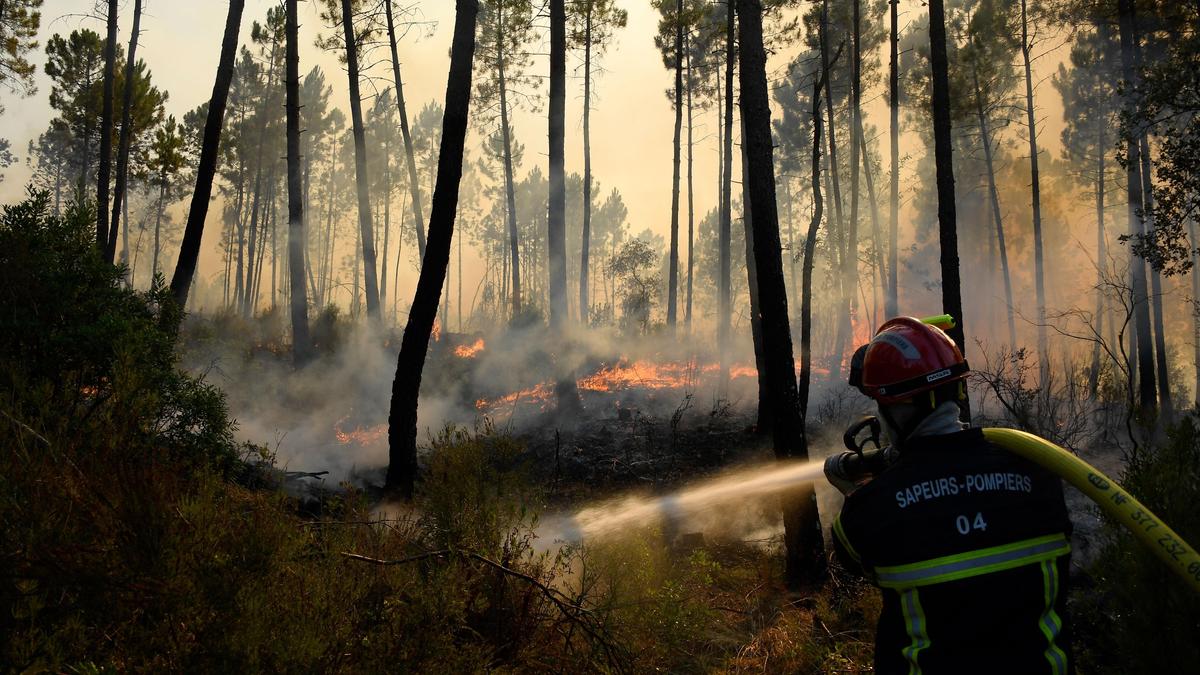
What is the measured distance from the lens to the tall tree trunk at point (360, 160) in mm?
18172

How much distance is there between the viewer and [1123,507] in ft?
6.73

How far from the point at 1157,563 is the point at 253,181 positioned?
1729 inches

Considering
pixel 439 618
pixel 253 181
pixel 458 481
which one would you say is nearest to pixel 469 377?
pixel 458 481

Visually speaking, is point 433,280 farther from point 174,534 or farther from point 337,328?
point 337,328

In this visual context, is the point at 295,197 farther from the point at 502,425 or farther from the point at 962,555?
the point at 962,555


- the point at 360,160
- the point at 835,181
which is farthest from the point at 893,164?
the point at 360,160

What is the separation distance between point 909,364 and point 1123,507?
0.75 meters

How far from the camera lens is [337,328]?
20.1 metres

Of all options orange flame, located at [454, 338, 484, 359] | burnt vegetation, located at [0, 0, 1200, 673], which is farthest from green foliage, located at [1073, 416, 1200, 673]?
orange flame, located at [454, 338, 484, 359]

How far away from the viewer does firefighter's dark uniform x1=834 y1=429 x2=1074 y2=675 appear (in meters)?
2.05

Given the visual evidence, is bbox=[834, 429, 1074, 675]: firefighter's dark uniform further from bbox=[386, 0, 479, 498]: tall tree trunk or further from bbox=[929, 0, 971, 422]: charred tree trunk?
bbox=[929, 0, 971, 422]: charred tree trunk

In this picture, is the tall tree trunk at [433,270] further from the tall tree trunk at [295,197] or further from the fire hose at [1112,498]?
the tall tree trunk at [295,197]

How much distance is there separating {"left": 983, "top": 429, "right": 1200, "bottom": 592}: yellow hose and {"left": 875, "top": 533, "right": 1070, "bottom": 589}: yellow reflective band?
0.19 meters

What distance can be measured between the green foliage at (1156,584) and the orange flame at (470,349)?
17.1 metres
